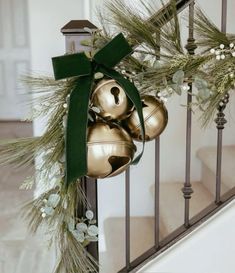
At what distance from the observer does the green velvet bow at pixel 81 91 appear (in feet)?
4.22

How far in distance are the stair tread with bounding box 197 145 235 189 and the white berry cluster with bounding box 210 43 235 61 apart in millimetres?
866

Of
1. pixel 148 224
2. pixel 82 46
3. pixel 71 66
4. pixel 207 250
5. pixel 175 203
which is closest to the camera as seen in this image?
pixel 71 66

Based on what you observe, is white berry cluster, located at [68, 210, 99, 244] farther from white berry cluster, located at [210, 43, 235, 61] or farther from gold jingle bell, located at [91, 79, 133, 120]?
white berry cluster, located at [210, 43, 235, 61]

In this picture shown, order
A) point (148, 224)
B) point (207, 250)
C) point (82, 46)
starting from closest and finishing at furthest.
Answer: point (207, 250) < point (82, 46) < point (148, 224)

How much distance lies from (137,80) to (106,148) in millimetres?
232

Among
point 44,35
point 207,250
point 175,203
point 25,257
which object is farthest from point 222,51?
point 44,35

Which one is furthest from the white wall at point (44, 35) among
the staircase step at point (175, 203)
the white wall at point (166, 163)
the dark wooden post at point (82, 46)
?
the dark wooden post at point (82, 46)

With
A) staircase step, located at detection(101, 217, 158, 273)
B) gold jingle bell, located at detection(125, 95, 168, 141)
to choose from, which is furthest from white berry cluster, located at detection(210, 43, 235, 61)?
staircase step, located at detection(101, 217, 158, 273)

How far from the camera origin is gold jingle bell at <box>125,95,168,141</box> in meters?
1.39

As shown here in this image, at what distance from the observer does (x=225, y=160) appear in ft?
8.08

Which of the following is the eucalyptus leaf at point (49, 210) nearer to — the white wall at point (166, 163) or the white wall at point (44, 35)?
the white wall at point (166, 163)

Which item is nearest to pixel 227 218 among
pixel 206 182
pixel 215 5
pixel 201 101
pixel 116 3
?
pixel 201 101

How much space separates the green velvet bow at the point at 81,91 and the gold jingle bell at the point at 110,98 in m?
0.02

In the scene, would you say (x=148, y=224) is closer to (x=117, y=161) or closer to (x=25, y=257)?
(x=25, y=257)
